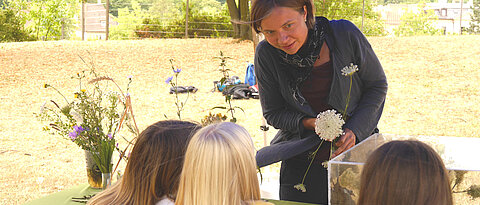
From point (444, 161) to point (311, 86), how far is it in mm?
895

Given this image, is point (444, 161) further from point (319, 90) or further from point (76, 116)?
point (76, 116)

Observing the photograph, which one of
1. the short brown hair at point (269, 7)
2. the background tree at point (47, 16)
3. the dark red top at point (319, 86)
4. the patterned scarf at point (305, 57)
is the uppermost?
the background tree at point (47, 16)

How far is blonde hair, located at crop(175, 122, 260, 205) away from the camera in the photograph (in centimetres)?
154

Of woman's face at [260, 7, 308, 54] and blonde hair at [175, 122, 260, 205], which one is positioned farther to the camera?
woman's face at [260, 7, 308, 54]

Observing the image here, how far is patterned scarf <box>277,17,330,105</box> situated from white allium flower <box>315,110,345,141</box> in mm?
484

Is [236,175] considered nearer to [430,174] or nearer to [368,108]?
[430,174]

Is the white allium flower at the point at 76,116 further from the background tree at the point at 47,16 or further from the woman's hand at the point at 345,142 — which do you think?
the background tree at the point at 47,16

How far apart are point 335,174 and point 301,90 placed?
Answer: 0.81 meters

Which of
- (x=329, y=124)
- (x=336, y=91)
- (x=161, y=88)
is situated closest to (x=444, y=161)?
(x=329, y=124)

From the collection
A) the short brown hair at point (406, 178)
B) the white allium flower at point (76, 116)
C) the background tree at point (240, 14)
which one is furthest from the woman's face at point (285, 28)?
the background tree at point (240, 14)

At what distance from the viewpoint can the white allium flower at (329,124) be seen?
165 centimetres

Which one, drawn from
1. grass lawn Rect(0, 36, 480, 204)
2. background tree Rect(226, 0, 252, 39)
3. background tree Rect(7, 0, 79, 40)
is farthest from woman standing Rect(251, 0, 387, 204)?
background tree Rect(7, 0, 79, 40)

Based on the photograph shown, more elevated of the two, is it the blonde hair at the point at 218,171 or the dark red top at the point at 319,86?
the dark red top at the point at 319,86

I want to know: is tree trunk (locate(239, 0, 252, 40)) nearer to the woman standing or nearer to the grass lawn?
the grass lawn
